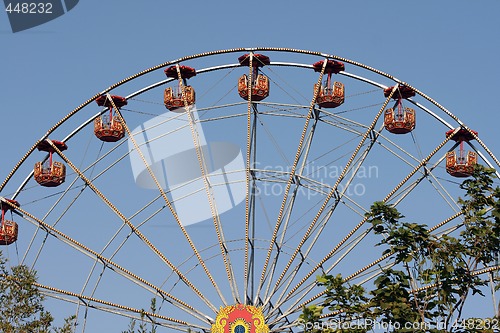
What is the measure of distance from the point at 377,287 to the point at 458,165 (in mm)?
19730

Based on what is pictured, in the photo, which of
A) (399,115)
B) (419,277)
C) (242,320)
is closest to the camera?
(419,277)

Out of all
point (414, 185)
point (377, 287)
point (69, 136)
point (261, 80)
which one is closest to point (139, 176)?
point (69, 136)

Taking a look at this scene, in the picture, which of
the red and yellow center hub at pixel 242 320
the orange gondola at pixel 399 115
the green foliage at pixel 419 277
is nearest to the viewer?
the green foliage at pixel 419 277

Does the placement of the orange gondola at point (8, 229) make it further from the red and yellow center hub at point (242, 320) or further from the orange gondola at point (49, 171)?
the red and yellow center hub at point (242, 320)

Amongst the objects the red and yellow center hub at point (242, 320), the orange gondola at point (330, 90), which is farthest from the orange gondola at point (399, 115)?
the red and yellow center hub at point (242, 320)

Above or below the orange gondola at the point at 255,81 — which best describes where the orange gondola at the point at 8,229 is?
below

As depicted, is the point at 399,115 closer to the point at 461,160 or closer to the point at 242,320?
the point at 461,160

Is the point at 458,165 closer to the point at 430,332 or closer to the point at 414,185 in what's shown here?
the point at 414,185

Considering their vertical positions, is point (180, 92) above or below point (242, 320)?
above

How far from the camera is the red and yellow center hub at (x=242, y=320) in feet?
135

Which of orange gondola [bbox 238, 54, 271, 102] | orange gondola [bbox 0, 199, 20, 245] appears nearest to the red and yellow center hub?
orange gondola [bbox 238, 54, 271, 102]

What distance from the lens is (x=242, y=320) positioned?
4125 centimetres

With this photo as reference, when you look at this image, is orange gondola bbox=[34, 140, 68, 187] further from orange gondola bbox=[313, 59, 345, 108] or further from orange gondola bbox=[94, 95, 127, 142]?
orange gondola bbox=[313, 59, 345, 108]

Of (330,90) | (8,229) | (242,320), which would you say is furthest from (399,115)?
(8,229)
